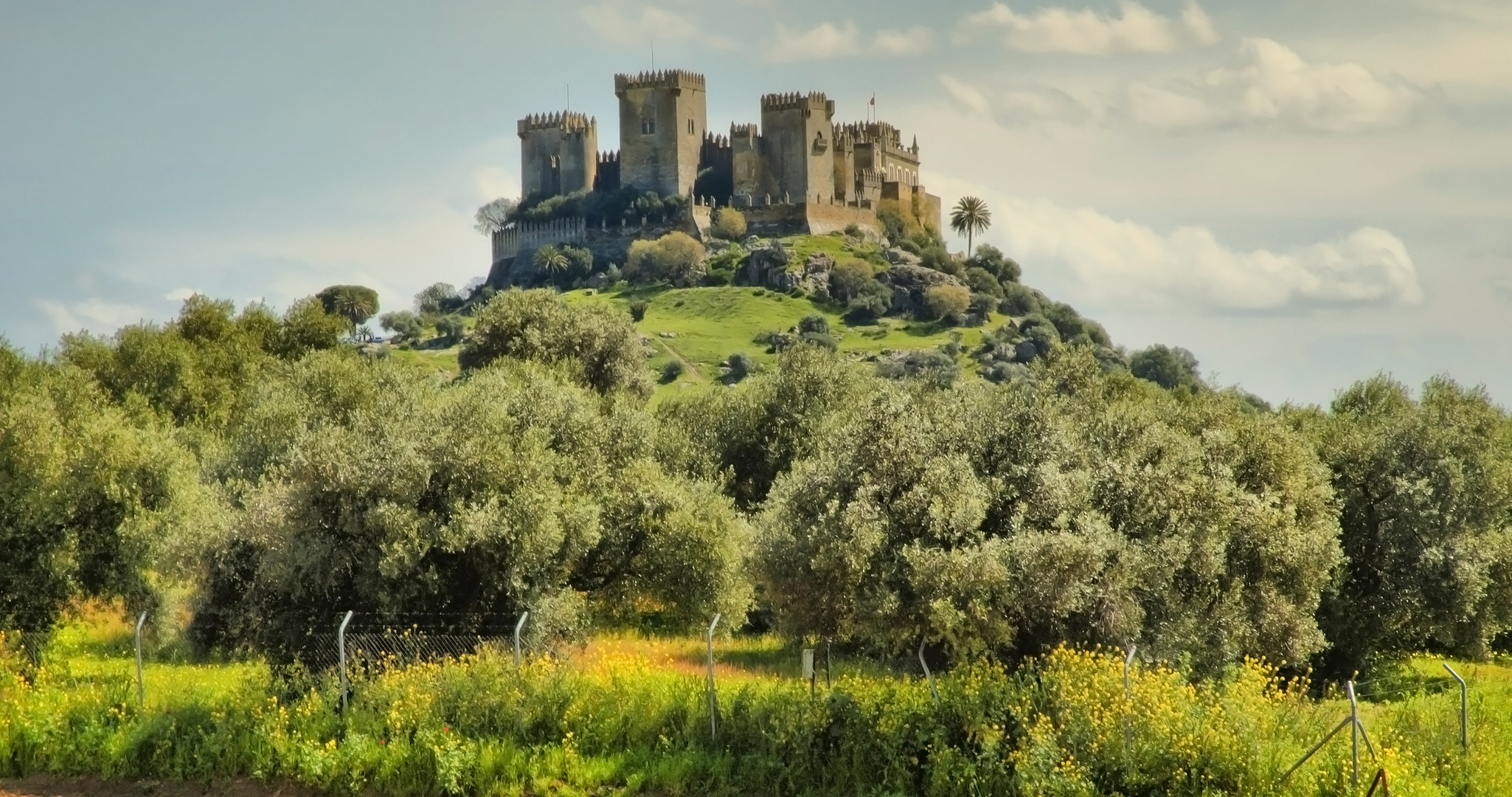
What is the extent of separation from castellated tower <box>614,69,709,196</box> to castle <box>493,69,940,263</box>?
0.25ft

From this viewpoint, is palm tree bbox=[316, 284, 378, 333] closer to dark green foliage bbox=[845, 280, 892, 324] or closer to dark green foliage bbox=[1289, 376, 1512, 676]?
dark green foliage bbox=[845, 280, 892, 324]

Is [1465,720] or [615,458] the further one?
[615,458]

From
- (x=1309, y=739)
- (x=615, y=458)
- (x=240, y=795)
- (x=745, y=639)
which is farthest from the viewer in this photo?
(x=615, y=458)

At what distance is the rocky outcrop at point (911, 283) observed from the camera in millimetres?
141625

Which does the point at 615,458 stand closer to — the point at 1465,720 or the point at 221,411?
the point at 1465,720

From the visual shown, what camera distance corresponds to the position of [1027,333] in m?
138

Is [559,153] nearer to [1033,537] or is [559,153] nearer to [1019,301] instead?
[1019,301]

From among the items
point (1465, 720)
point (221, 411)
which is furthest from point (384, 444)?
point (221, 411)

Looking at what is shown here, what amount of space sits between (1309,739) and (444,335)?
394 feet

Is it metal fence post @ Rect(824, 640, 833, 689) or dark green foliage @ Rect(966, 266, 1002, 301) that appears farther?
dark green foliage @ Rect(966, 266, 1002, 301)

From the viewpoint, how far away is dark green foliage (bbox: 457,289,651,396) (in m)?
66.7

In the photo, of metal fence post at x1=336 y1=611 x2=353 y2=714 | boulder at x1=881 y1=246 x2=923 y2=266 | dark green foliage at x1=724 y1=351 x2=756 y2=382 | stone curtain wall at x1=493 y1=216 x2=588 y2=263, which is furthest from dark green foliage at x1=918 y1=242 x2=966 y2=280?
metal fence post at x1=336 y1=611 x2=353 y2=714

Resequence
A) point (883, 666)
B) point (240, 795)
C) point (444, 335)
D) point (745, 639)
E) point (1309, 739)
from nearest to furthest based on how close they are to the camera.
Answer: point (1309, 739)
point (240, 795)
point (883, 666)
point (745, 639)
point (444, 335)

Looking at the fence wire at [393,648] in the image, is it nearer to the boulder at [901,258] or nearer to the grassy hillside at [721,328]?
the grassy hillside at [721,328]
